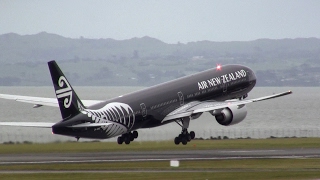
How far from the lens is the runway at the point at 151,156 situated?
6200 centimetres

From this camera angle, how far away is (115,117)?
66.1 metres

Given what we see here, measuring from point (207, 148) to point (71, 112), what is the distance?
17.2 meters

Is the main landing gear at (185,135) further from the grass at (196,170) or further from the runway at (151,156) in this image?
the grass at (196,170)

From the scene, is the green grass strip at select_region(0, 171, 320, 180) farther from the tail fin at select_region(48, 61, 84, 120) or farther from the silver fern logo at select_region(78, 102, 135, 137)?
the silver fern logo at select_region(78, 102, 135, 137)

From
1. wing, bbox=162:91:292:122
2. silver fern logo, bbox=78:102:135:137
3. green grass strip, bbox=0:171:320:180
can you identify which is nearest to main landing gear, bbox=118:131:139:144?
wing, bbox=162:91:292:122

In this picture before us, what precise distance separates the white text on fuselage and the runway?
7.89 meters

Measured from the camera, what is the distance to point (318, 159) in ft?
201

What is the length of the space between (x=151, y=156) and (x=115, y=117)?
4427 mm

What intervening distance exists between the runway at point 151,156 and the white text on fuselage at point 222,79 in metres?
7.89

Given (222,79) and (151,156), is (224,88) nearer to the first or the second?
(222,79)

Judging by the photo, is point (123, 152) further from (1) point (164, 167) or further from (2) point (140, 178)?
(2) point (140, 178)

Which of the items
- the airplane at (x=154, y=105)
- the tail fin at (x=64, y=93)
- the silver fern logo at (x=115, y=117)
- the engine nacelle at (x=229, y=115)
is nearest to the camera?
the tail fin at (x=64, y=93)

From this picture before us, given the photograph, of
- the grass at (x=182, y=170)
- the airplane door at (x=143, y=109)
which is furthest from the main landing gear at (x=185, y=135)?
the grass at (x=182, y=170)

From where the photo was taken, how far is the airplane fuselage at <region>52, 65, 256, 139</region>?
63906 mm
